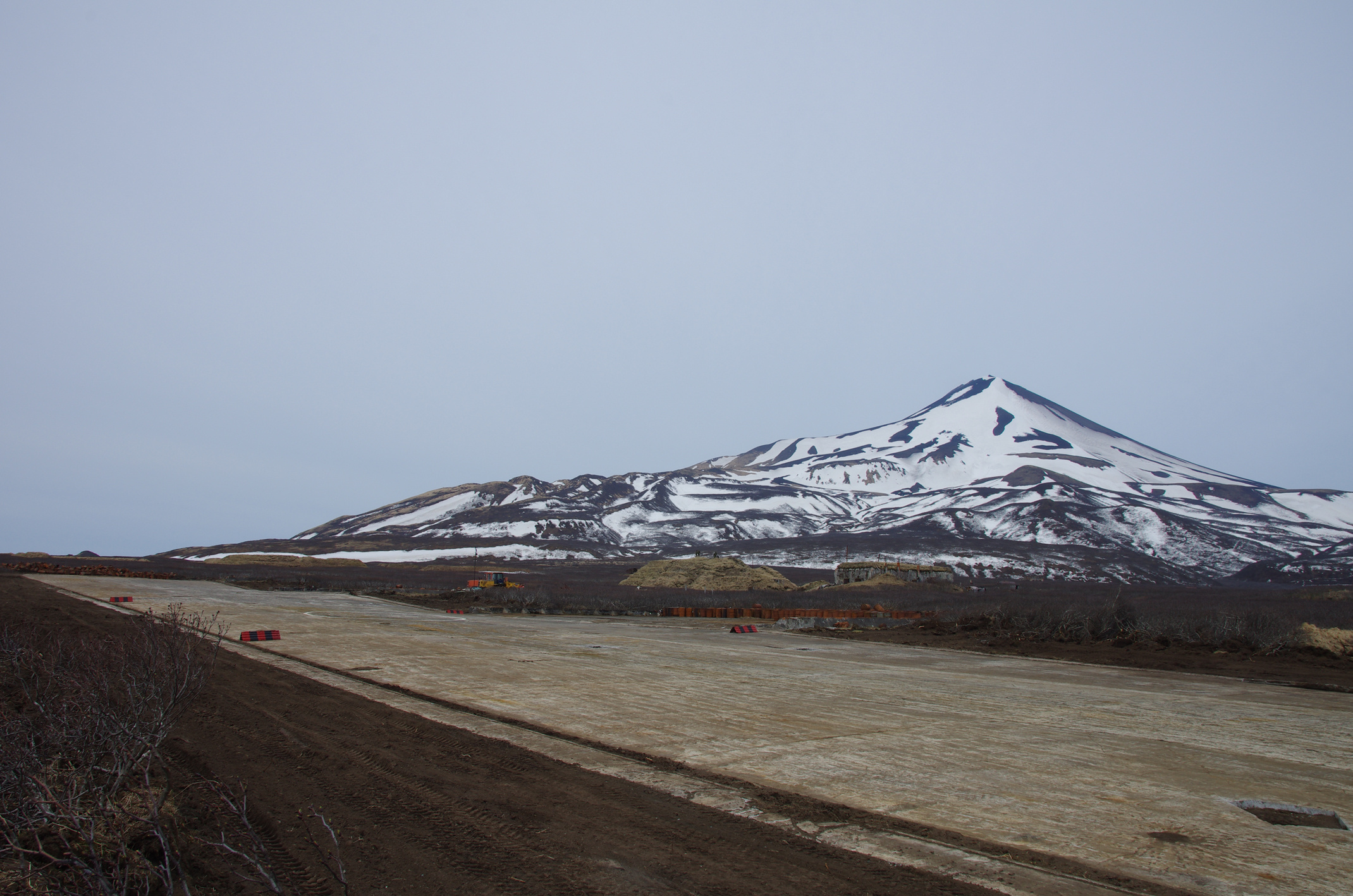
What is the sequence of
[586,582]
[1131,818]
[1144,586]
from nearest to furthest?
[1131,818] < [586,582] < [1144,586]

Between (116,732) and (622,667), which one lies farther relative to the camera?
(622,667)

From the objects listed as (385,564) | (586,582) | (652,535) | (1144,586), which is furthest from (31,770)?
(652,535)

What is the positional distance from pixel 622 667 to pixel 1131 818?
10.1 metres

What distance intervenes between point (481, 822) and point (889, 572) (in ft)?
219

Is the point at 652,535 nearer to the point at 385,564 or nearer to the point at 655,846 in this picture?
the point at 385,564

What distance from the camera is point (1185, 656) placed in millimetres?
20406

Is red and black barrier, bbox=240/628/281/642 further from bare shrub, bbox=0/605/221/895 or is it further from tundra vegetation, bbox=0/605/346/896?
tundra vegetation, bbox=0/605/346/896

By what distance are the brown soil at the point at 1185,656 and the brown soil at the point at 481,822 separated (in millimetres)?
16189

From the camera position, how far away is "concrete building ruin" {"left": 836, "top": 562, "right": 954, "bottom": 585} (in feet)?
220

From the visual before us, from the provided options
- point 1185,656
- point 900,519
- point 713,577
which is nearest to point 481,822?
point 1185,656

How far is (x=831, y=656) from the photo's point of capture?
63.4ft

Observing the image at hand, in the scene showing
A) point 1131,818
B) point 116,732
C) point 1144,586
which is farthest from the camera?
point 1144,586

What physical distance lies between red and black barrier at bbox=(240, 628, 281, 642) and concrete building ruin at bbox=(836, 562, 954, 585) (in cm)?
5193

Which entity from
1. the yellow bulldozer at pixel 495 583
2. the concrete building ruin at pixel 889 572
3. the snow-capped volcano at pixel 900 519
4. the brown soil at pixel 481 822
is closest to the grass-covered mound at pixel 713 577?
the concrete building ruin at pixel 889 572
